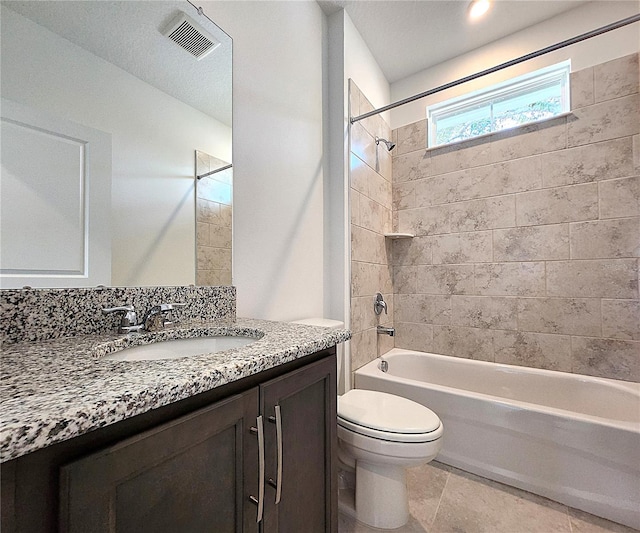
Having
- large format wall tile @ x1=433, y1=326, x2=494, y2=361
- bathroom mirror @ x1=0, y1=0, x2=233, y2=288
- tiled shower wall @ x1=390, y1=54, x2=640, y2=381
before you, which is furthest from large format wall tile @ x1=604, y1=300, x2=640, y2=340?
bathroom mirror @ x1=0, y1=0, x2=233, y2=288

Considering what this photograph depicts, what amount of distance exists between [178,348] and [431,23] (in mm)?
2510

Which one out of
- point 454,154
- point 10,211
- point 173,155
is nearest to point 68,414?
point 10,211

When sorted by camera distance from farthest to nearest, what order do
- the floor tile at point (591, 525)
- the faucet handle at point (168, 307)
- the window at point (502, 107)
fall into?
the window at point (502, 107) < the floor tile at point (591, 525) < the faucet handle at point (168, 307)

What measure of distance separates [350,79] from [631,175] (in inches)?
71.3

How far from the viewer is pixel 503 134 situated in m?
2.27

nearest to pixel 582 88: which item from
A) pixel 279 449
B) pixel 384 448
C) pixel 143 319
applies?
pixel 384 448

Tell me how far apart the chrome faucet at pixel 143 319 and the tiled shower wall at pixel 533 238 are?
1.36 m

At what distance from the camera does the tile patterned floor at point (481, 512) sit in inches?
54.0

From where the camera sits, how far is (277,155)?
1.66 metres

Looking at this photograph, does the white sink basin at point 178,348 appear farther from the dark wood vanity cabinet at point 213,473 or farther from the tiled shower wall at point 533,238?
the tiled shower wall at point 533,238

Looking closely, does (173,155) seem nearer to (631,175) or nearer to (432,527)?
(432,527)

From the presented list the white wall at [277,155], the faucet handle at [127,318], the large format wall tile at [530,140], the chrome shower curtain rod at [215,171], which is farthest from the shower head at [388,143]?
the faucet handle at [127,318]

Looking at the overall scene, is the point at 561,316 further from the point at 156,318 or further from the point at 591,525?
the point at 156,318

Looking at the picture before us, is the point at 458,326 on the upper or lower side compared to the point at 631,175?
lower
